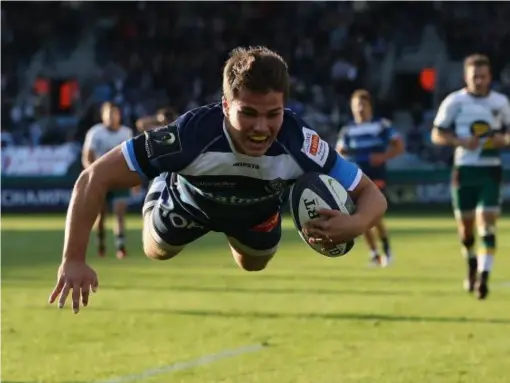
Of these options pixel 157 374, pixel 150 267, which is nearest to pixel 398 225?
pixel 150 267

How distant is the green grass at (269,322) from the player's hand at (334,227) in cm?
174

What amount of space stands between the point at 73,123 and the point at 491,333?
25364mm

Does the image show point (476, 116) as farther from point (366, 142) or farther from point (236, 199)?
point (236, 199)

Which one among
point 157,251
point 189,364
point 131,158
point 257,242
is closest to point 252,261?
point 257,242

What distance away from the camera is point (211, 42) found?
120ft

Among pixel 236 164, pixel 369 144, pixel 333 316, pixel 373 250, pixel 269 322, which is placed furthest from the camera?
pixel 369 144

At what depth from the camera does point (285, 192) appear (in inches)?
317

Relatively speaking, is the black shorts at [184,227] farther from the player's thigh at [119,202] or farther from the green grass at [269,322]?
the player's thigh at [119,202]

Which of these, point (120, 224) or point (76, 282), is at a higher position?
point (76, 282)

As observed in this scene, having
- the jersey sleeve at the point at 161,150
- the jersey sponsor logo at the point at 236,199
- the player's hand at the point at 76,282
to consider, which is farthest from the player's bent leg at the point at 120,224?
the player's hand at the point at 76,282

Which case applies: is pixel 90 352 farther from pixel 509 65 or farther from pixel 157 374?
pixel 509 65

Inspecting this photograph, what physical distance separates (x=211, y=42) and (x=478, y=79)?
78.8 ft

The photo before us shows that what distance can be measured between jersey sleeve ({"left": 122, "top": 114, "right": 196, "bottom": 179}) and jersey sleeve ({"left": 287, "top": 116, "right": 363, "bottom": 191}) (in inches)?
25.0

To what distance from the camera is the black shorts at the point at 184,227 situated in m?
8.82
